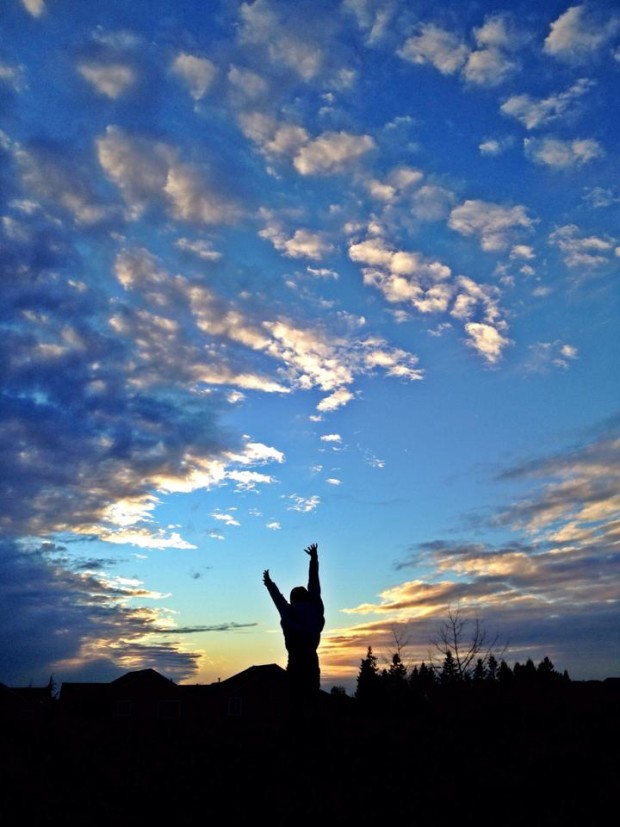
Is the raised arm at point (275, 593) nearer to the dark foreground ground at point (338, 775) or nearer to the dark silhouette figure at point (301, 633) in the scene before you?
the dark silhouette figure at point (301, 633)

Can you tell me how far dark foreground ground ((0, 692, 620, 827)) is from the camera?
4992 mm

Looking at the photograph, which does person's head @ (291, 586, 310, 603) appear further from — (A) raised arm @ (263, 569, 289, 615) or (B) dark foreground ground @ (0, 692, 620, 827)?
(B) dark foreground ground @ (0, 692, 620, 827)

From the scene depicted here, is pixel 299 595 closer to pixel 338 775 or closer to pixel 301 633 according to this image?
pixel 301 633

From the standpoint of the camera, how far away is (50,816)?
516 centimetres

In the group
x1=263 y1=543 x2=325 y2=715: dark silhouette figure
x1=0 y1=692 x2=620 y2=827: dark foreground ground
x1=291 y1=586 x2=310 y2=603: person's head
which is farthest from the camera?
x1=291 y1=586 x2=310 y2=603: person's head

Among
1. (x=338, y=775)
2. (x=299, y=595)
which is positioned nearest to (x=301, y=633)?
(x=299, y=595)

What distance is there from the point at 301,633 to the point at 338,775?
7.73 ft

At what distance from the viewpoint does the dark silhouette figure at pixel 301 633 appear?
838 centimetres

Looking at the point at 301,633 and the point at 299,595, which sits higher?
the point at 299,595

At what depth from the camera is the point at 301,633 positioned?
27.6ft

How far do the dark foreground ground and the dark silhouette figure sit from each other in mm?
447

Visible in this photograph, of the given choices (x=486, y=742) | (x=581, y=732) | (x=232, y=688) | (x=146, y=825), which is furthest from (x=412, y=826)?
(x=232, y=688)

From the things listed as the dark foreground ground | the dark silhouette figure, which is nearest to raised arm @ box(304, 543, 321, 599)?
the dark silhouette figure

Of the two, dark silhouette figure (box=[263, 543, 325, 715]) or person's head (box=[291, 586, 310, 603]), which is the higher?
person's head (box=[291, 586, 310, 603])
